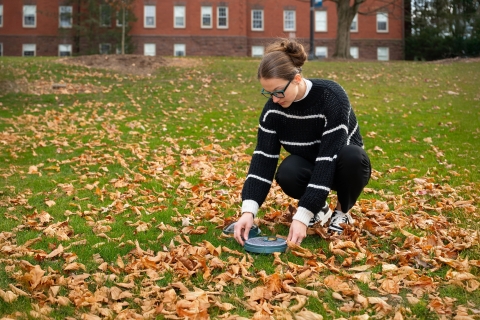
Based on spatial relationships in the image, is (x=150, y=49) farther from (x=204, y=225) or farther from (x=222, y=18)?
(x=204, y=225)

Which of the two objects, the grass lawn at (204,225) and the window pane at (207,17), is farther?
the window pane at (207,17)

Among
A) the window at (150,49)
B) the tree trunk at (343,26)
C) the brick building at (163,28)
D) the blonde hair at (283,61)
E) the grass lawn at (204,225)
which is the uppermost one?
the brick building at (163,28)

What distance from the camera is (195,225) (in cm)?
526

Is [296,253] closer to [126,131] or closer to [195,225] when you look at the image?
[195,225]

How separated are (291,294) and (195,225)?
1.87m

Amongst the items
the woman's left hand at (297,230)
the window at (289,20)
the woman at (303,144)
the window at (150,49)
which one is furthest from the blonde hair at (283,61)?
the window at (289,20)

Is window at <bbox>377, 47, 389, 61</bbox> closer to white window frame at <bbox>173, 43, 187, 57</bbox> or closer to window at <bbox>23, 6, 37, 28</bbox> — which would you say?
white window frame at <bbox>173, 43, 187, 57</bbox>

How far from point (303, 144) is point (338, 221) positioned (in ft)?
2.46

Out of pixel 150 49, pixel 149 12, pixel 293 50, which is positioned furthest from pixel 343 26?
pixel 293 50

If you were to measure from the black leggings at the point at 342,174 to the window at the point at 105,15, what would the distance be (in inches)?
1398

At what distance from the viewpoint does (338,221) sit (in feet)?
15.5

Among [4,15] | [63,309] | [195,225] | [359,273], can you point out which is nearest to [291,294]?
[359,273]

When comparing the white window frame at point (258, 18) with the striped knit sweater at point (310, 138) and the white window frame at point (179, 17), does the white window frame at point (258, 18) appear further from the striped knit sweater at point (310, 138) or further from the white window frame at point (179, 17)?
the striped knit sweater at point (310, 138)

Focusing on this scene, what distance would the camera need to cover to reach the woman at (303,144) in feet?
13.1
